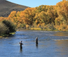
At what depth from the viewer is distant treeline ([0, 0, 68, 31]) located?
111m

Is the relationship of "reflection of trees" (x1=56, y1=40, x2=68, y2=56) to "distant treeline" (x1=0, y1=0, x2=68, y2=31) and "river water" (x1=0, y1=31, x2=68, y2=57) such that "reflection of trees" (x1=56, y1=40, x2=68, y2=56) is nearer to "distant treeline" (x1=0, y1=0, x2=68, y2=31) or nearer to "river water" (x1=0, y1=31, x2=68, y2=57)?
"river water" (x1=0, y1=31, x2=68, y2=57)

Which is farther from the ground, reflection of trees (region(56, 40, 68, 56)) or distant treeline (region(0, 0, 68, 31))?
distant treeline (region(0, 0, 68, 31))

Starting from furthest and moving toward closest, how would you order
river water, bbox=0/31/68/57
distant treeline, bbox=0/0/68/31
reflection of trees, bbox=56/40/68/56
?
distant treeline, bbox=0/0/68/31 < reflection of trees, bbox=56/40/68/56 < river water, bbox=0/31/68/57

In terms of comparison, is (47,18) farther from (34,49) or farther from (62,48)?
(34,49)

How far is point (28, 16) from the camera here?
146 m

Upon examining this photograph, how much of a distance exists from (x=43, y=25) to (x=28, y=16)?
19.0 metres

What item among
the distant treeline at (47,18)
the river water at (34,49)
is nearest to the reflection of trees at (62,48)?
the river water at (34,49)

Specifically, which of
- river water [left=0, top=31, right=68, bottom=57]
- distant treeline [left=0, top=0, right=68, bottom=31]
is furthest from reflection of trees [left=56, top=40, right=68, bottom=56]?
distant treeline [left=0, top=0, right=68, bottom=31]

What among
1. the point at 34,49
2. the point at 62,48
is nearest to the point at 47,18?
the point at 62,48

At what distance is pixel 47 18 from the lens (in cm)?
13000

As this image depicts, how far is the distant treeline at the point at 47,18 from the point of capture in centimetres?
11112

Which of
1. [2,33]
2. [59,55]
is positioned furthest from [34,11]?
[59,55]

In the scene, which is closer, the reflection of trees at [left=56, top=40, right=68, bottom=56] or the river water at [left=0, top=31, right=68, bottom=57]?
the river water at [left=0, top=31, right=68, bottom=57]

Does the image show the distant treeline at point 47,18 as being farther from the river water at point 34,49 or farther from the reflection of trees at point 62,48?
the reflection of trees at point 62,48
